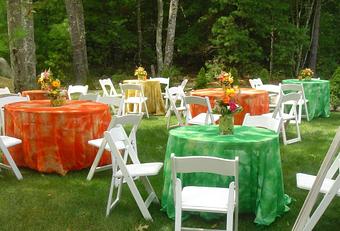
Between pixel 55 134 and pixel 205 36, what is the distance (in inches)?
824

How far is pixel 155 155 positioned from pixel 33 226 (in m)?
3.32

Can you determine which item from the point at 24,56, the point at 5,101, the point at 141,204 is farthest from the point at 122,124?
the point at 24,56

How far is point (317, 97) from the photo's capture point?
474 inches

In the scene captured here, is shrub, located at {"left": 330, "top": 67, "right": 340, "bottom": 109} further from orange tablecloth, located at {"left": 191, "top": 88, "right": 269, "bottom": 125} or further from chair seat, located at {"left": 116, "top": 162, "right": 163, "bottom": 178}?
chair seat, located at {"left": 116, "top": 162, "right": 163, "bottom": 178}

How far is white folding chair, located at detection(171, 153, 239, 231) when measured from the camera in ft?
12.8

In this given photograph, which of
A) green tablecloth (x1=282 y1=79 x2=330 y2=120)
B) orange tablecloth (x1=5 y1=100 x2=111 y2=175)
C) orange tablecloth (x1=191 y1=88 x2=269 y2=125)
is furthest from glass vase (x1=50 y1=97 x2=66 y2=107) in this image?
green tablecloth (x1=282 y1=79 x2=330 y2=120)

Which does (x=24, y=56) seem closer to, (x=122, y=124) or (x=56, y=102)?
(x=56, y=102)

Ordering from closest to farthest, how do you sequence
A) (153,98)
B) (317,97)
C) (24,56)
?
(24,56), (317,97), (153,98)

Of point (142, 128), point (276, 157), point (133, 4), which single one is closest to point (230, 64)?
point (133, 4)

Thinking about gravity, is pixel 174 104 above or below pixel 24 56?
below

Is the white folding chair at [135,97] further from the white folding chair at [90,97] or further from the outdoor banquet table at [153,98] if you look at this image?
the white folding chair at [90,97]

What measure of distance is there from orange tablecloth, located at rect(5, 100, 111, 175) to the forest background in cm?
1265

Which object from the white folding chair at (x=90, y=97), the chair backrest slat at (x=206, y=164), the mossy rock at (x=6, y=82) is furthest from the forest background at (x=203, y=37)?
the chair backrest slat at (x=206, y=164)

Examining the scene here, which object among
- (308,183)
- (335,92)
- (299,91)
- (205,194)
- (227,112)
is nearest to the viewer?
(205,194)
